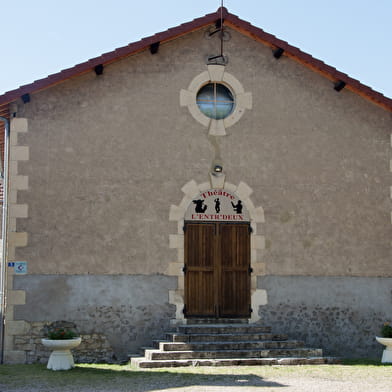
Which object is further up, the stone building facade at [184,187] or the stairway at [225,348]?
the stone building facade at [184,187]

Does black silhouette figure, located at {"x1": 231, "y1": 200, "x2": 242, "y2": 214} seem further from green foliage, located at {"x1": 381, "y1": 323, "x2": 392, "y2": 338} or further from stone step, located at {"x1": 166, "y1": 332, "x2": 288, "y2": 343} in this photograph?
green foliage, located at {"x1": 381, "y1": 323, "x2": 392, "y2": 338}

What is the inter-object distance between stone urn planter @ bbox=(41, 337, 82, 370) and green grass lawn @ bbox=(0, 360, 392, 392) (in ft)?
0.51

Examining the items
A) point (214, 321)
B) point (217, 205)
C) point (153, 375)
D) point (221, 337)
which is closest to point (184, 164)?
point (217, 205)

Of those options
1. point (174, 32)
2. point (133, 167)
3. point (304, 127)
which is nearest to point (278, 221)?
point (304, 127)

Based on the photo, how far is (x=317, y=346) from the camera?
41.7 feet

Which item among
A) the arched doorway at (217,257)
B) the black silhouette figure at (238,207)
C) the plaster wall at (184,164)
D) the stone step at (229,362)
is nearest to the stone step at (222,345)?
the stone step at (229,362)

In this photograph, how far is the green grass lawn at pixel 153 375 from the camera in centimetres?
923

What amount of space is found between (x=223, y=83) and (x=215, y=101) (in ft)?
1.23

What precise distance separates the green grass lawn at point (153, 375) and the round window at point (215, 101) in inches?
187

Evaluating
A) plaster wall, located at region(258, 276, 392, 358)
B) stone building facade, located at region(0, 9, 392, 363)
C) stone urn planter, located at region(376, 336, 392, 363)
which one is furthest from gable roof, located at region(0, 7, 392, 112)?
stone urn planter, located at region(376, 336, 392, 363)

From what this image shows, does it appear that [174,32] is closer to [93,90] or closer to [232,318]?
[93,90]

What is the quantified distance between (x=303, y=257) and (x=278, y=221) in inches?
32.2

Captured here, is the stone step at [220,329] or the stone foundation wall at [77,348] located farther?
the stone step at [220,329]

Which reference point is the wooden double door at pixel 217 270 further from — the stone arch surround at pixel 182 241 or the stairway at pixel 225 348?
the stairway at pixel 225 348
